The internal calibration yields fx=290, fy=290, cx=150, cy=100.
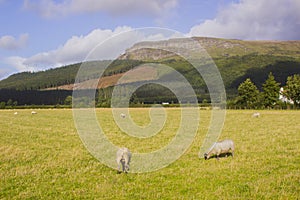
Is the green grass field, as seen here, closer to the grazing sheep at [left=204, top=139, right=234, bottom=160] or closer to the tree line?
the grazing sheep at [left=204, top=139, right=234, bottom=160]

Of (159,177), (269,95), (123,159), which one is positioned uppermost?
(269,95)

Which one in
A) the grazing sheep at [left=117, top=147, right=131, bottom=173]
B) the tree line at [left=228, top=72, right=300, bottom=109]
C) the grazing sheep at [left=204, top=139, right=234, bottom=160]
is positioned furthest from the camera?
the tree line at [left=228, top=72, right=300, bottom=109]

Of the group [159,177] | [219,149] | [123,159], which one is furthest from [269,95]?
[159,177]

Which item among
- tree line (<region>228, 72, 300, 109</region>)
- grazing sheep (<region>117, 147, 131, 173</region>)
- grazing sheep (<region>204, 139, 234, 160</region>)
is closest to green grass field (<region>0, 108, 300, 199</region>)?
grazing sheep (<region>204, 139, 234, 160</region>)

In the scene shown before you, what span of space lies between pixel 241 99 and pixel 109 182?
8034 cm

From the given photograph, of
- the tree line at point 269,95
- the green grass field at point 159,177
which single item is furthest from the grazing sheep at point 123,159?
the tree line at point 269,95

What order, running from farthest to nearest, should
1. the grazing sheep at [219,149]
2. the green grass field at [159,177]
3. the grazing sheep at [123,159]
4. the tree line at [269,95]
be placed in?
the tree line at [269,95], the grazing sheep at [219,149], the grazing sheep at [123,159], the green grass field at [159,177]

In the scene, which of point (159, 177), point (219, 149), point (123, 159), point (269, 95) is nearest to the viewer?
point (159, 177)

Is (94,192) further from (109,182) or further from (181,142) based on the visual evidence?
(181,142)

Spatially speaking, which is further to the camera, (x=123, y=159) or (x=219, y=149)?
(x=219, y=149)

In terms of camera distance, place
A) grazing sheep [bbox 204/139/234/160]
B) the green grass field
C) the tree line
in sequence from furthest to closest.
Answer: the tree line, grazing sheep [bbox 204/139/234/160], the green grass field

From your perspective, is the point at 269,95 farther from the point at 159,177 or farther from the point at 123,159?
the point at 159,177

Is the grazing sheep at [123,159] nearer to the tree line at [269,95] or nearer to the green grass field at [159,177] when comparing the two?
the green grass field at [159,177]

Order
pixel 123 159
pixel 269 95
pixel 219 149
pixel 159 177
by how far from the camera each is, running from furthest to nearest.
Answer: pixel 269 95 < pixel 219 149 < pixel 123 159 < pixel 159 177
